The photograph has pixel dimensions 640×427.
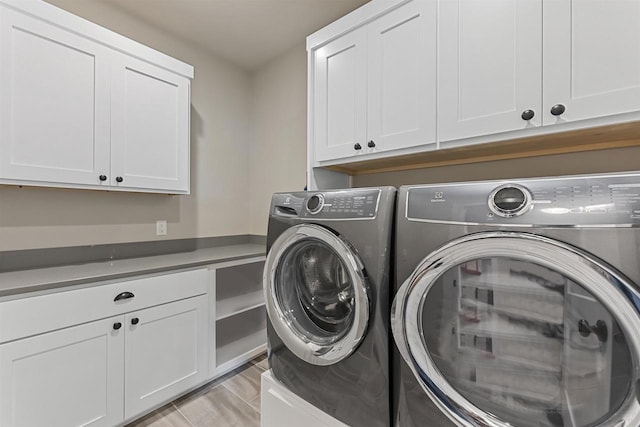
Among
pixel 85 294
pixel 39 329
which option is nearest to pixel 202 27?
pixel 85 294

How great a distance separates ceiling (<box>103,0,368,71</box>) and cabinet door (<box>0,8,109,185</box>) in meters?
0.63

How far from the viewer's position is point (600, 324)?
0.66 m

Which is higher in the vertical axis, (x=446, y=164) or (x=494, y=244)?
(x=446, y=164)

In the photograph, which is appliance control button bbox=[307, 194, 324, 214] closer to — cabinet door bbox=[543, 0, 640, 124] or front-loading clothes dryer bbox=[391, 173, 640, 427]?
front-loading clothes dryer bbox=[391, 173, 640, 427]

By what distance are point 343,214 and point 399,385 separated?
0.61 meters

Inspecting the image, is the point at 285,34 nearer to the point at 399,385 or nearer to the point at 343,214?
the point at 343,214

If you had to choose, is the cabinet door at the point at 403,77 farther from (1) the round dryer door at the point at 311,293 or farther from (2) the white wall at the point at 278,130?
(2) the white wall at the point at 278,130

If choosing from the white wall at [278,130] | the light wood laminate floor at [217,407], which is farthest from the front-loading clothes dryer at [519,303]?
the white wall at [278,130]

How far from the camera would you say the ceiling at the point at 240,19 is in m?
1.93

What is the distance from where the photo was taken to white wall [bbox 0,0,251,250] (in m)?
1.65

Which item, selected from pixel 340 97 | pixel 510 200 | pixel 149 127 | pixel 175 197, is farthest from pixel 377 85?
pixel 175 197

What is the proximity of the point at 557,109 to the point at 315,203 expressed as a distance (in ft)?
3.16

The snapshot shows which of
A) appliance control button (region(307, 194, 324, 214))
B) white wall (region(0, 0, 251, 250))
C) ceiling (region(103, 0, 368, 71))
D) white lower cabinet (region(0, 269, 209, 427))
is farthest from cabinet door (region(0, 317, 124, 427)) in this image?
ceiling (region(103, 0, 368, 71))

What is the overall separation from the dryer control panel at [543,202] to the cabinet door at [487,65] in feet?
1.68
